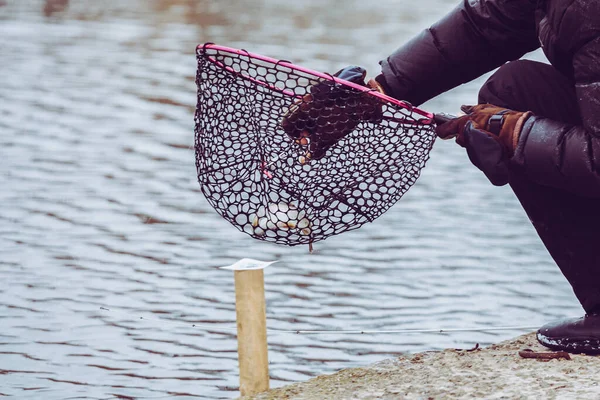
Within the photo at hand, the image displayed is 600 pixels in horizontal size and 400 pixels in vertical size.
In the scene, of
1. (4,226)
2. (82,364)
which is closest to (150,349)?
(82,364)

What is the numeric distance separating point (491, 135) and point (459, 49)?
1.24 feet

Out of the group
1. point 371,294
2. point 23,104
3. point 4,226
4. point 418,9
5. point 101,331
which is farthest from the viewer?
point 418,9

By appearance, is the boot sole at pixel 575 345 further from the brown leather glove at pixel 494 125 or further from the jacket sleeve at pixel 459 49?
the jacket sleeve at pixel 459 49

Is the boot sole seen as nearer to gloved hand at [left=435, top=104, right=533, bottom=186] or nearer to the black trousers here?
the black trousers

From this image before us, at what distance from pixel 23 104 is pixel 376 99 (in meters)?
6.33

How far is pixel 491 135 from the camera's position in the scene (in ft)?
10.1

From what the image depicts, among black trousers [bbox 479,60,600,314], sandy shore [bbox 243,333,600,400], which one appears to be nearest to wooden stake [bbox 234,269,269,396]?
sandy shore [bbox 243,333,600,400]

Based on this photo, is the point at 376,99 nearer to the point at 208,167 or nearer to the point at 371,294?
the point at 208,167

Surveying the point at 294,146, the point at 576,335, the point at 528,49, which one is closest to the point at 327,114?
the point at 294,146

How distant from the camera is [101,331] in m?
4.45

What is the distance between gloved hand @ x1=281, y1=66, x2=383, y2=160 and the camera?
10.5 feet

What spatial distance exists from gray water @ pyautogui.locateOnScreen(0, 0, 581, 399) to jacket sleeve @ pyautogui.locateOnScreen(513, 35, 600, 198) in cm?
130

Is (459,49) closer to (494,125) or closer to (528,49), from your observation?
(528,49)

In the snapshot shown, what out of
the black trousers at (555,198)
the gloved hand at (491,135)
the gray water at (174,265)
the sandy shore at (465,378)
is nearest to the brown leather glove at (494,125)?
the gloved hand at (491,135)
